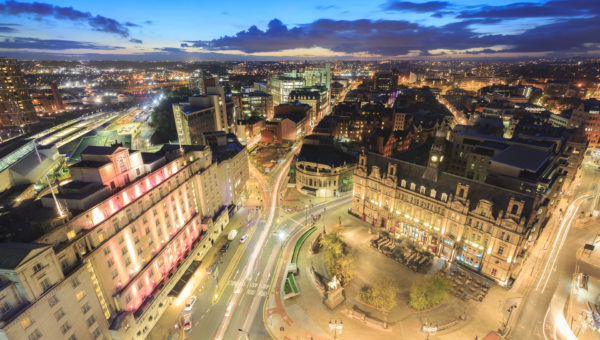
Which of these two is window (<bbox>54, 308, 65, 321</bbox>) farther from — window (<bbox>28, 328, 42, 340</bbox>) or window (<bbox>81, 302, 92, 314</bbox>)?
window (<bbox>81, 302, 92, 314</bbox>)

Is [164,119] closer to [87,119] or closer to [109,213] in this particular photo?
[87,119]

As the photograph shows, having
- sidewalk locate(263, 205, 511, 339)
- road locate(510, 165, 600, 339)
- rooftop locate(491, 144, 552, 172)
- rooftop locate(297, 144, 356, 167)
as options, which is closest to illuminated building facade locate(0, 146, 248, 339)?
sidewalk locate(263, 205, 511, 339)

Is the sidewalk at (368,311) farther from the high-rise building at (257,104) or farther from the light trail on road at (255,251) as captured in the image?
the high-rise building at (257,104)

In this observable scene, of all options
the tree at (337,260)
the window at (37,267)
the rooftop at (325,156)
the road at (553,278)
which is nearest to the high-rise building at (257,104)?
the rooftop at (325,156)

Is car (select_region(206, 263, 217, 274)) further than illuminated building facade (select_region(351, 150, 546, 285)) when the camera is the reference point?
Yes

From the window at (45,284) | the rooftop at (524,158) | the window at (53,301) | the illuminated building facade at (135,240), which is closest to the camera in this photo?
the window at (45,284)

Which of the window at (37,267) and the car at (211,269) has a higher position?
the window at (37,267)

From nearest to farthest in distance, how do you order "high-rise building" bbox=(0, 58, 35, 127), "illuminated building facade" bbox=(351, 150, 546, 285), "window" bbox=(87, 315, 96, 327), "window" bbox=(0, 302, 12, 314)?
"window" bbox=(0, 302, 12, 314) < "window" bbox=(87, 315, 96, 327) < "illuminated building facade" bbox=(351, 150, 546, 285) < "high-rise building" bbox=(0, 58, 35, 127)
